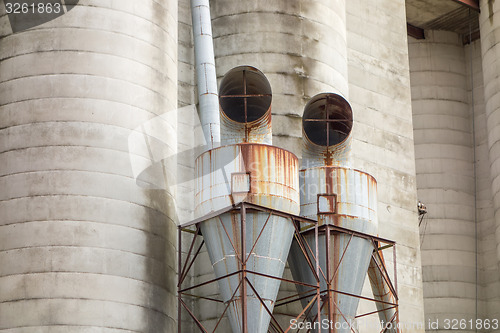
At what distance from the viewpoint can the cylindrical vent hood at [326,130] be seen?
3250cm

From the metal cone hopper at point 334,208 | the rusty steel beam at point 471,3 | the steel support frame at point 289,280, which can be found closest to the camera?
the steel support frame at point 289,280

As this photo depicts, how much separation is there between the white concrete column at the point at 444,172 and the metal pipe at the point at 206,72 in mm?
19107

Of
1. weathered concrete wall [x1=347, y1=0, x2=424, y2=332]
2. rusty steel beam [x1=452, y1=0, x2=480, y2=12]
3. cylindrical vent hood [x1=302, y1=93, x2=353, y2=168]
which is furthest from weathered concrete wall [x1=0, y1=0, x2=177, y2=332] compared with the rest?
rusty steel beam [x1=452, y1=0, x2=480, y2=12]

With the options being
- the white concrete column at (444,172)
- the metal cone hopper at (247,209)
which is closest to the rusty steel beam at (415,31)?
the white concrete column at (444,172)

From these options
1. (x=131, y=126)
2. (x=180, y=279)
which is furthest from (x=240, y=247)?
(x=131, y=126)

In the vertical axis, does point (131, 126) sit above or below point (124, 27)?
below

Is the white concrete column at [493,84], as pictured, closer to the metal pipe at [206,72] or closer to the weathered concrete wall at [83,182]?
the metal pipe at [206,72]

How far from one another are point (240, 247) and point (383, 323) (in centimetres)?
861

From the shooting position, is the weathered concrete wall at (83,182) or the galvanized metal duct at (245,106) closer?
the weathered concrete wall at (83,182)

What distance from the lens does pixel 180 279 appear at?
98.1 feet

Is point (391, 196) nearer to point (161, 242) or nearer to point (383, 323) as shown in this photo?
point (383, 323)

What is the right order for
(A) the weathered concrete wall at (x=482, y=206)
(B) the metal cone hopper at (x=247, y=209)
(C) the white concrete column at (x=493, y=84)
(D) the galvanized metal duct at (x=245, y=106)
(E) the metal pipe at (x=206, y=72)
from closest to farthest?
(B) the metal cone hopper at (x=247, y=209) < (D) the galvanized metal duct at (x=245, y=106) < (E) the metal pipe at (x=206, y=72) < (C) the white concrete column at (x=493, y=84) < (A) the weathered concrete wall at (x=482, y=206)

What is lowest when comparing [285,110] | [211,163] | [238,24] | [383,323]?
[383,323]

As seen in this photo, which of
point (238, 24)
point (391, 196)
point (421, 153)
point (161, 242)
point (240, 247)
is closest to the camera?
point (240, 247)
